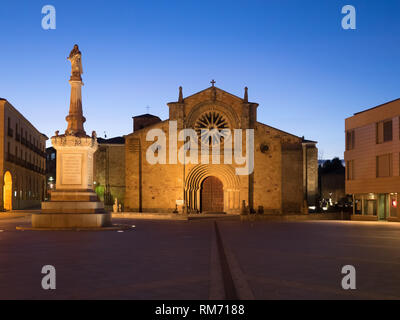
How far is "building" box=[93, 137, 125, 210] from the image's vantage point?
1890 inches

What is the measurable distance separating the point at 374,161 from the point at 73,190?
25039 millimetres

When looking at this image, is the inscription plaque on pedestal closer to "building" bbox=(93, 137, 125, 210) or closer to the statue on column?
the statue on column

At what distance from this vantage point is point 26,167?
165ft

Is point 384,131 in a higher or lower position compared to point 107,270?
higher

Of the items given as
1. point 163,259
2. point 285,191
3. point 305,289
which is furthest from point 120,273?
point 285,191

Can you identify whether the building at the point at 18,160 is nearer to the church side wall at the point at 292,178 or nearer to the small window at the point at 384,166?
the church side wall at the point at 292,178

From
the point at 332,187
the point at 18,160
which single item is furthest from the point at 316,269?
the point at 332,187

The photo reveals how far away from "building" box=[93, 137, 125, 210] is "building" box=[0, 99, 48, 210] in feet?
24.8

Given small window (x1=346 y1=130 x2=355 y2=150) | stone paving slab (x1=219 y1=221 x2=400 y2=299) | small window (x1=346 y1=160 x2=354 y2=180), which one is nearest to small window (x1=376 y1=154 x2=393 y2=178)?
small window (x1=346 y1=160 x2=354 y2=180)

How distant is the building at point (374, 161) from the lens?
34172mm

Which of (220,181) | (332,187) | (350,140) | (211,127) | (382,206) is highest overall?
(211,127)

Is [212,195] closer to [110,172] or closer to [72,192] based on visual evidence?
[110,172]

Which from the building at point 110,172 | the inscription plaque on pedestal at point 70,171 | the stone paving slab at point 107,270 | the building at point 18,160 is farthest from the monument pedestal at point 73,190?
the building at point 110,172

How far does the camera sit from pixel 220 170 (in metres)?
42.9
